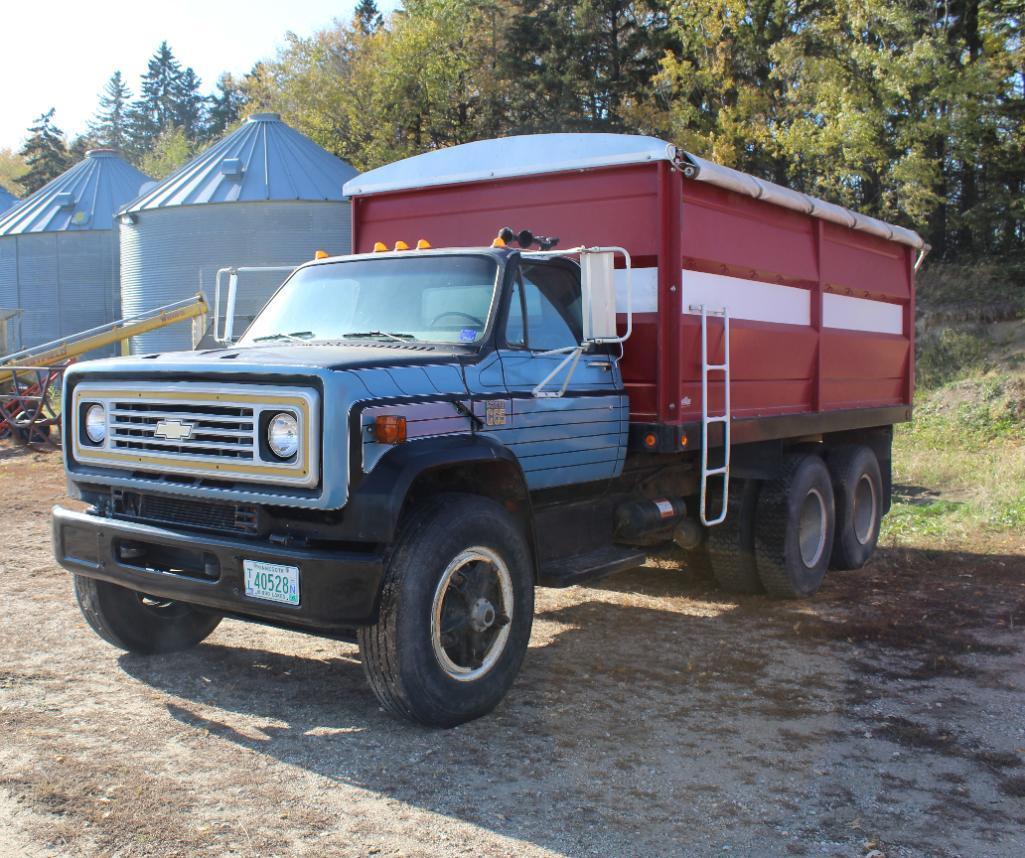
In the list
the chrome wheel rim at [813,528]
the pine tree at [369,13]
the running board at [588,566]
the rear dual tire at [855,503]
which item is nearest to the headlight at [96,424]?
the running board at [588,566]

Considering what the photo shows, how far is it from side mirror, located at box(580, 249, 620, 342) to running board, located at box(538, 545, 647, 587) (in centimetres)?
126

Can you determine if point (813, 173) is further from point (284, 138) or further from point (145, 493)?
point (145, 493)

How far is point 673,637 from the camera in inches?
274

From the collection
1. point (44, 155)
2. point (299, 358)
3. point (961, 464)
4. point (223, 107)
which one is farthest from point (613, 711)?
point (223, 107)

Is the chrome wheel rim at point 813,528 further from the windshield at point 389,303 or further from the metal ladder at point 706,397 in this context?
the windshield at point 389,303

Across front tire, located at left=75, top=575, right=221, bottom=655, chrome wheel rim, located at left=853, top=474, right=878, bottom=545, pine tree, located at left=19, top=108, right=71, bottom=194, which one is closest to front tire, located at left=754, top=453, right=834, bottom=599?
chrome wheel rim, located at left=853, top=474, right=878, bottom=545

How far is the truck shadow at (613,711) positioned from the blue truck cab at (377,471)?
0.33m

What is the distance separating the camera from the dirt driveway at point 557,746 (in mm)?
3898

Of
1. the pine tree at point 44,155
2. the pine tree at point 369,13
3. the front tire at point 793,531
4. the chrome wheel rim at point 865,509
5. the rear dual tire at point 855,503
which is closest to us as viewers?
the front tire at point 793,531

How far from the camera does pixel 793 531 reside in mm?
8164

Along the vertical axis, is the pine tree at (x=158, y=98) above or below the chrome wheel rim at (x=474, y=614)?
above

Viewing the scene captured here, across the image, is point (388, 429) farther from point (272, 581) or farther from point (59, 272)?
point (59, 272)

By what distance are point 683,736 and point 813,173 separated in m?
28.1

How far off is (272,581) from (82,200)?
37.6 m
